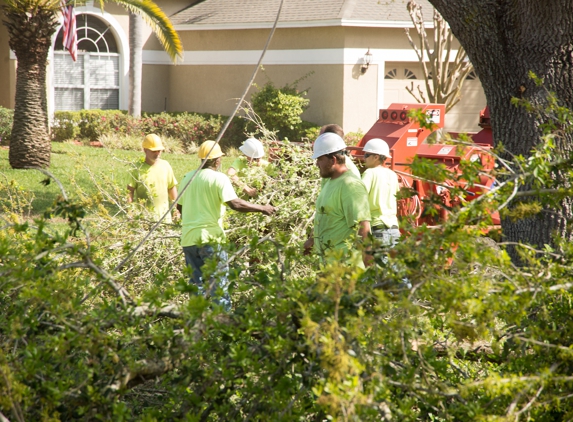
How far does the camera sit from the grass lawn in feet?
39.7

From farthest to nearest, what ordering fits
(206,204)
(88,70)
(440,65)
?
(88,70) < (440,65) < (206,204)

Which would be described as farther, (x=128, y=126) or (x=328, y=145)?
(x=128, y=126)

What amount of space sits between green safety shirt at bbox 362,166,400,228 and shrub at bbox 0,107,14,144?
1439 centimetres

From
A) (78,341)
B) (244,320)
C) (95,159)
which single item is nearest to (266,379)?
(244,320)

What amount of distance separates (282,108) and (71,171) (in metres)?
6.09

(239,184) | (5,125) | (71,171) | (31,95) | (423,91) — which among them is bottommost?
(239,184)

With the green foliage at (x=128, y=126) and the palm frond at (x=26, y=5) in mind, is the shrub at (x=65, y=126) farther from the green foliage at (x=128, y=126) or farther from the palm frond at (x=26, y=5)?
the palm frond at (x=26, y=5)

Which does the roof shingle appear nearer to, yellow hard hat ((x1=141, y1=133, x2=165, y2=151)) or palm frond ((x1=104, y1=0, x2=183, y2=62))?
palm frond ((x1=104, y1=0, x2=183, y2=62))

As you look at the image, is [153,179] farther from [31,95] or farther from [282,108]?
[282,108]

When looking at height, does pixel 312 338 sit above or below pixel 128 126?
below

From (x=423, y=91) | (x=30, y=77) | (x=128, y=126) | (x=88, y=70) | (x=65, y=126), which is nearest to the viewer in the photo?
(x=30, y=77)

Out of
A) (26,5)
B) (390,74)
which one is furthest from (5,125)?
(390,74)

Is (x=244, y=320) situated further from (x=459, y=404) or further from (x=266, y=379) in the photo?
(x=459, y=404)

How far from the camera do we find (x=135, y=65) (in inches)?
808
